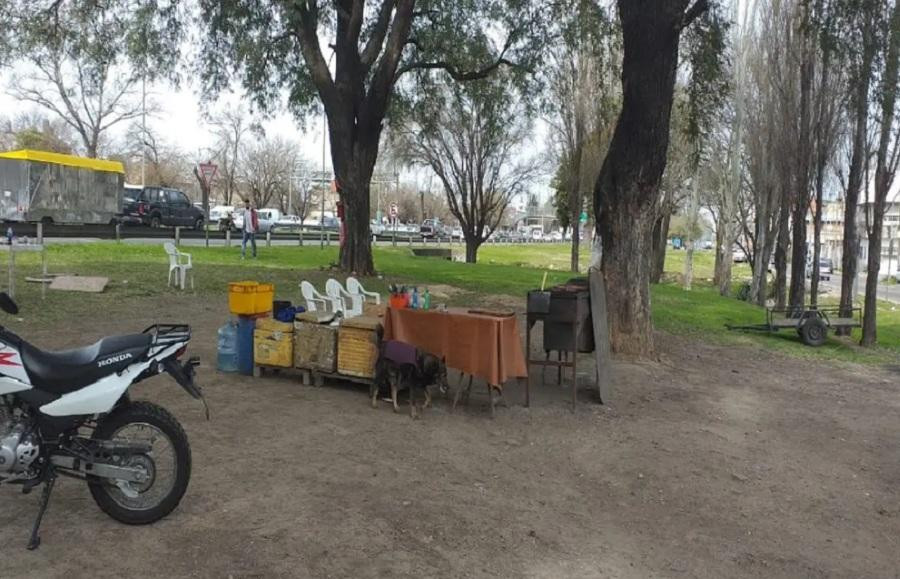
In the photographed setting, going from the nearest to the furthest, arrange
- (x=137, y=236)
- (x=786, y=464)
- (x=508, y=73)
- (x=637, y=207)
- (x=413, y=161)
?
(x=786, y=464) → (x=637, y=207) → (x=508, y=73) → (x=137, y=236) → (x=413, y=161)

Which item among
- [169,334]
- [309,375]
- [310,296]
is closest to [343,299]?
[310,296]

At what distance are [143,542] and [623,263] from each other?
749cm

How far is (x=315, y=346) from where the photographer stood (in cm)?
726

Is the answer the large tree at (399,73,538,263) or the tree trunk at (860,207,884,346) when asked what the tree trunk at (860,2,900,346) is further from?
the large tree at (399,73,538,263)

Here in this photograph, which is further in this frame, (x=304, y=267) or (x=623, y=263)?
(x=304, y=267)

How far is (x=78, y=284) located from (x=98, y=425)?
10.5m

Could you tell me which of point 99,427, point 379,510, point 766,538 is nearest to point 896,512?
point 766,538

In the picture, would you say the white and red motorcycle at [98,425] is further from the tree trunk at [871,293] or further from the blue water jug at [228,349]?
the tree trunk at [871,293]

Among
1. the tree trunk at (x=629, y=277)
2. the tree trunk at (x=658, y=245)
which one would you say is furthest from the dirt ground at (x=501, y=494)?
the tree trunk at (x=658, y=245)

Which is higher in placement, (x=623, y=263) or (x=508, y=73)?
(x=508, y=73)

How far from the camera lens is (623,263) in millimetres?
9844

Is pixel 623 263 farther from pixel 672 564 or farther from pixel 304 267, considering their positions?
pixel 304 267

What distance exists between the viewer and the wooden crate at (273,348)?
290 inches

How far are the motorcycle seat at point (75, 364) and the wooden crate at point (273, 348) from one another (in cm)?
348
